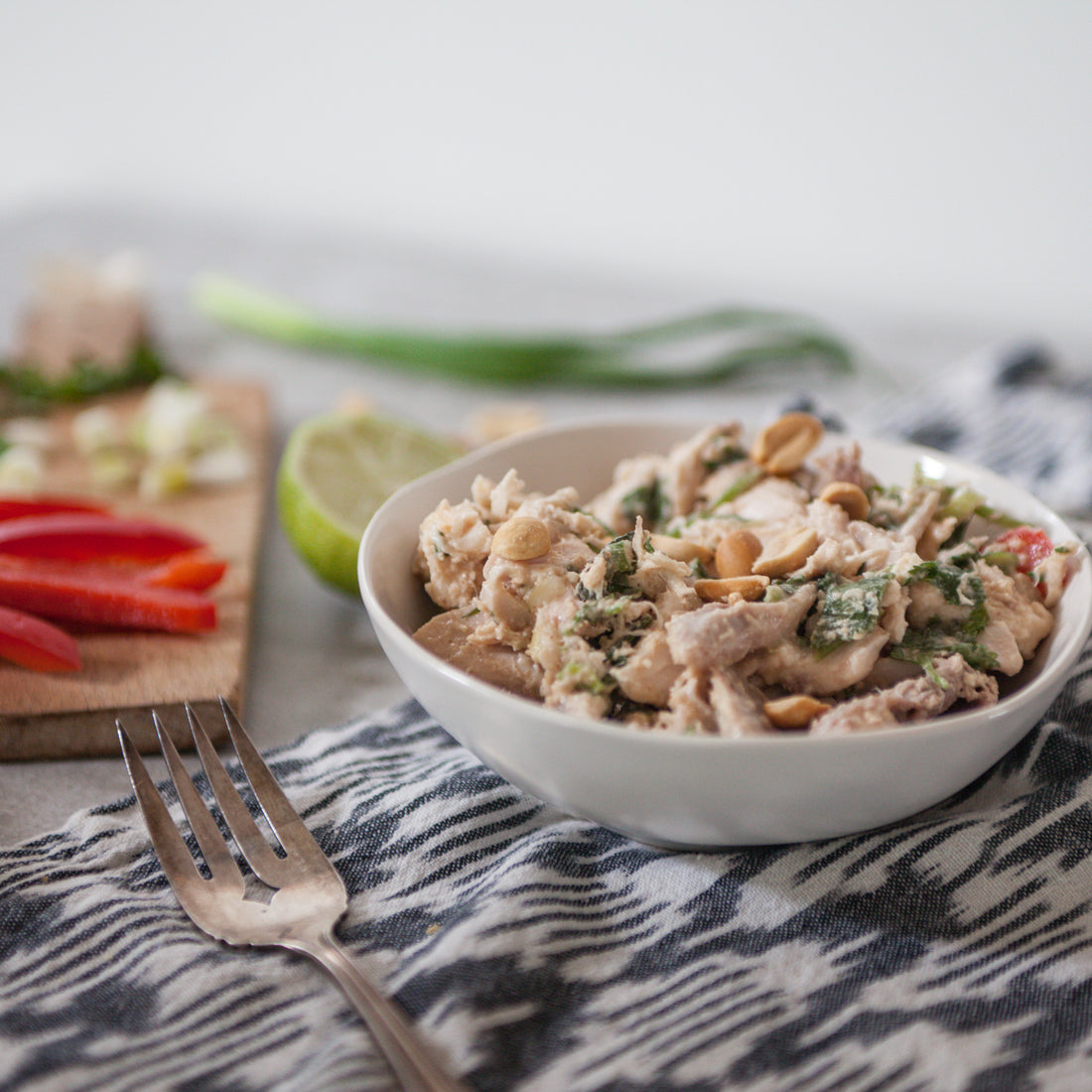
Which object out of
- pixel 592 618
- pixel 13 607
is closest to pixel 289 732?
pixel 13 607

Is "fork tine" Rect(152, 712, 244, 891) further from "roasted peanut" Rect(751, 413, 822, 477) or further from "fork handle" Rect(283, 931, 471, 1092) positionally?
"roasted peanut" Rect(751, 413, 822, 477)

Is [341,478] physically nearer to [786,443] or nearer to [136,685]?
[136,685]

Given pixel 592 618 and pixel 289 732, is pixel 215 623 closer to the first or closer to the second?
pixel 289 732

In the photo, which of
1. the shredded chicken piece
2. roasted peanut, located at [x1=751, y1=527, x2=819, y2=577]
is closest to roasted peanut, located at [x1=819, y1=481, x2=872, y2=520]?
the shredded chicken piece

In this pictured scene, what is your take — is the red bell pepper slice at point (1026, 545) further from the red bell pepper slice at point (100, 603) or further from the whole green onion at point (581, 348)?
the whole green onion at point (581, 348)

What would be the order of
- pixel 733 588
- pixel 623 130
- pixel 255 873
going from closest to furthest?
pixel 255 873, pixel 733 588, pixel 623 130

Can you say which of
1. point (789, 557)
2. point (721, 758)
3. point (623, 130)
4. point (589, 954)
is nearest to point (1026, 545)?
point (789, 557)
